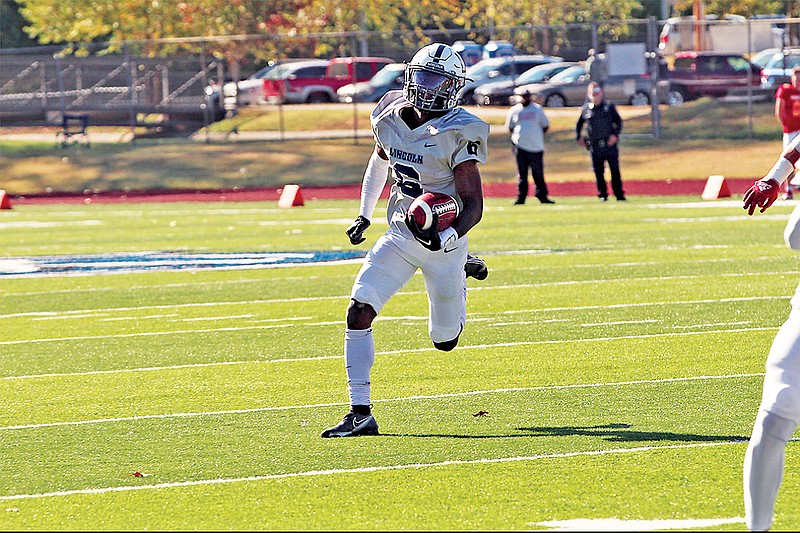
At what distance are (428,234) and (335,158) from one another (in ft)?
80.0

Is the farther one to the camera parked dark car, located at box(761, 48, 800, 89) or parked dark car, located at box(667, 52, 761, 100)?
parked dark car, located at box(667, 52, 761, 100)

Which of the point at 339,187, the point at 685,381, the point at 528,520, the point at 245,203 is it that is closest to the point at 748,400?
the point at 685,381

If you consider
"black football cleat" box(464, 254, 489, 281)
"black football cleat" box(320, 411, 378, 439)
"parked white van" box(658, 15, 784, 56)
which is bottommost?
"parked white van" box(658, 15, 784, 56)

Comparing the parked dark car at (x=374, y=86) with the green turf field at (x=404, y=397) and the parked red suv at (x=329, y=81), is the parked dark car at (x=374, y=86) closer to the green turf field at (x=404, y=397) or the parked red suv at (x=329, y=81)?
the parked red suv at (x=329, y=81)

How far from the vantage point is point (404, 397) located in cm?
769

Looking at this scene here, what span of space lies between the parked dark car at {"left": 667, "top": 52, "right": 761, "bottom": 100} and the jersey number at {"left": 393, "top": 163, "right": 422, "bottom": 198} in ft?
90.3

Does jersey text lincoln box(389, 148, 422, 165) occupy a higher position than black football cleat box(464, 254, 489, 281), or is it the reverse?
jersey text lincoln box(389, 148, 422, 165)

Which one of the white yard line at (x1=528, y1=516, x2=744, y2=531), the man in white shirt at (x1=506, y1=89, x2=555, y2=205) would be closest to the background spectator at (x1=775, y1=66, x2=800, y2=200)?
the man in white shirt at (x1=506, y1=89, x2=555, y2=205)

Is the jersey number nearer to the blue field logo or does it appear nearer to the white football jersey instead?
the white football jersey

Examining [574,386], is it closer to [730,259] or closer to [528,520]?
[528,520]

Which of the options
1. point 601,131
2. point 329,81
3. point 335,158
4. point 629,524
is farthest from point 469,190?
point 329,81

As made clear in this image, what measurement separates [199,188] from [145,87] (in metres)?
5.69

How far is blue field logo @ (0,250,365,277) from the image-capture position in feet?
47.0

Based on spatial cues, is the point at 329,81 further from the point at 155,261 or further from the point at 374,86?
the point at 155,261
